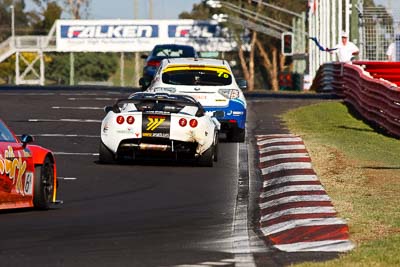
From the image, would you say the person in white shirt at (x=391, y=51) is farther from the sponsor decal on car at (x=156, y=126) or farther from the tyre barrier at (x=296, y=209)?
the sponsor decal on car at (x=156, y=126)

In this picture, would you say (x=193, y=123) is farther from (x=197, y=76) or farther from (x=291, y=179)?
(x=197, y=76)

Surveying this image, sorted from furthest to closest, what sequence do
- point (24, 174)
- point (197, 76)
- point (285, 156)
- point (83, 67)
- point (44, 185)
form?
point (83, 67) < point (197, 76) < point (285, 156) < point (44, 185) < point (24, 174)

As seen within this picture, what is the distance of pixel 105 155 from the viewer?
18875 mm

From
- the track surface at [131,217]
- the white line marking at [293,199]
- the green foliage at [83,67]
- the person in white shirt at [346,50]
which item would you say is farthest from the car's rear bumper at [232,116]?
the green foliage at [83,67]

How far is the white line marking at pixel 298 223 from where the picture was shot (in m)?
11.9

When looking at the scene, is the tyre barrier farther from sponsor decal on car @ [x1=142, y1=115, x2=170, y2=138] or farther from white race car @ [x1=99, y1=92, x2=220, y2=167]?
sponsor decal on car @ [x1=142, y1=115, x2=170, y2=138]

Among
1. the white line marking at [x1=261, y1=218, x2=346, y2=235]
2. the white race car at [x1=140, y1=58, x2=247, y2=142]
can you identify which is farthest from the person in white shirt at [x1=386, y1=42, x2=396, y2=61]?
the white line marking at [x1=261, y1=218, x2=346, y2=235]

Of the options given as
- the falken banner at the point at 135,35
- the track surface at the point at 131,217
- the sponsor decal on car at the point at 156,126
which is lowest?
the track surface at the point at 131,217

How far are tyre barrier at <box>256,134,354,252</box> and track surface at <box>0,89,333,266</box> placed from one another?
0.23 metres

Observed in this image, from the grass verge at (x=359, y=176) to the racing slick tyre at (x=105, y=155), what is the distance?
2.95 m

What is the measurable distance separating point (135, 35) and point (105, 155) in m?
68.8

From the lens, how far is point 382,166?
1805cm

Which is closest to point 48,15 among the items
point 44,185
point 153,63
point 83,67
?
point 83,67

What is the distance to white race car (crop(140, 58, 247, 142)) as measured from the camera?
2280 centimetres
